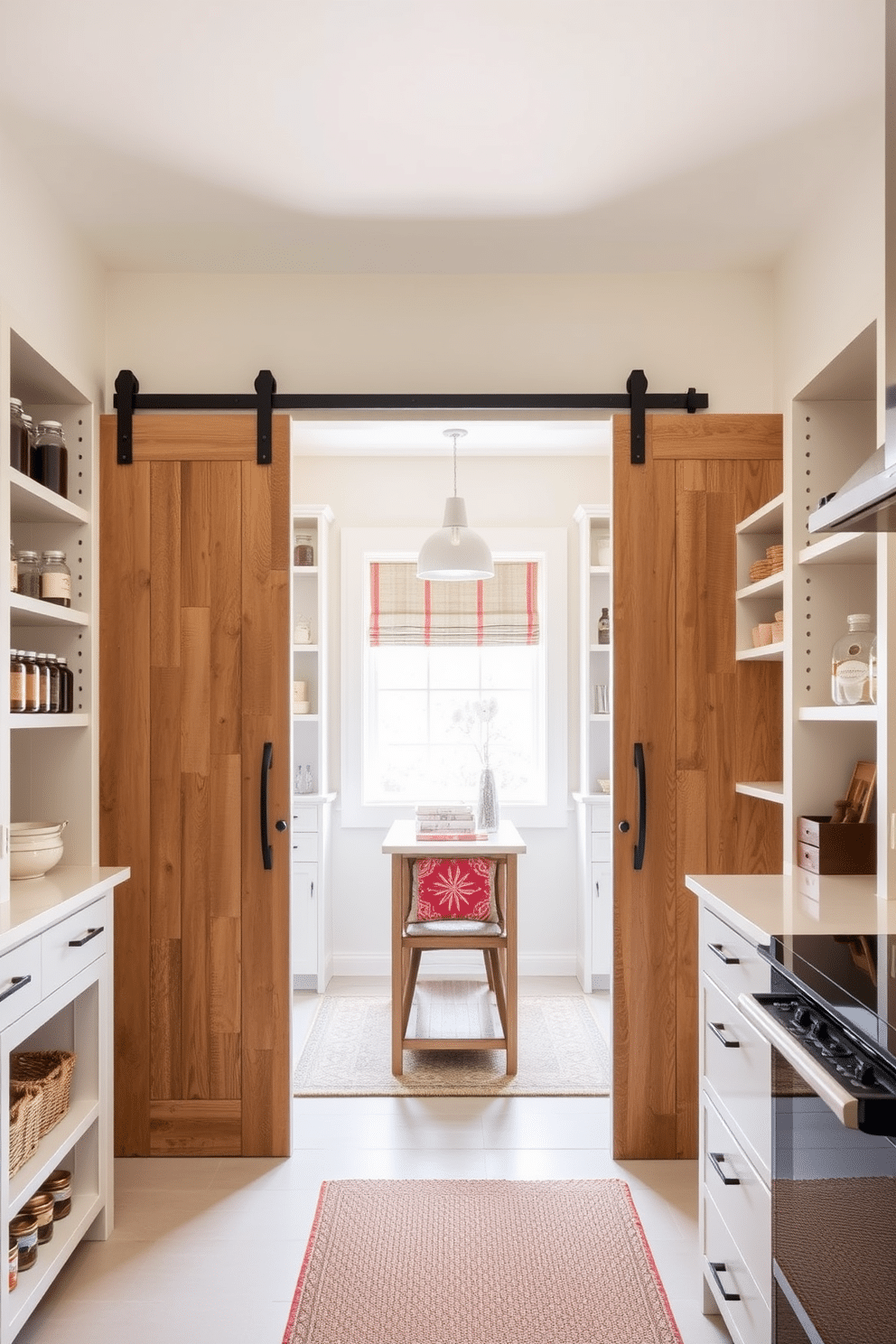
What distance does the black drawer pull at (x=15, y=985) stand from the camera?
6.12 feet

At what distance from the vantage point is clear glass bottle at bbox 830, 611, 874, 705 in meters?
2.24

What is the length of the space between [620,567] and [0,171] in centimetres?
193

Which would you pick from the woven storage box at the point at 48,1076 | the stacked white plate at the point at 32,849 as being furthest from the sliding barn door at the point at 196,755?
the woven storage box at the point at 48,1076

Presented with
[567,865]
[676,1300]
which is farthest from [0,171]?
[567,865]

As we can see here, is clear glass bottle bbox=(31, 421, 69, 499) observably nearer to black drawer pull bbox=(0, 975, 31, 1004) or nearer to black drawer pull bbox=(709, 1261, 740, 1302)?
black drawer pull bbox=(0, 975, 31, 1004)

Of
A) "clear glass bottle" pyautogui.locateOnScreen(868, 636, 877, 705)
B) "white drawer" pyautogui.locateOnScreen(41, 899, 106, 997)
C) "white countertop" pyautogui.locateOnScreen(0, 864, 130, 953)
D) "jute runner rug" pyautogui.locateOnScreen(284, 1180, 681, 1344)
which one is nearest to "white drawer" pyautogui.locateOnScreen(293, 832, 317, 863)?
"white countertop" pyautogui.locateOnScreen(0, 864, 130, 953)

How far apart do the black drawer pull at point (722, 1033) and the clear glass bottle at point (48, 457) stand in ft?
6.94

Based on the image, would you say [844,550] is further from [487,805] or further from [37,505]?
[487,805]

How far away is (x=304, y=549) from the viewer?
4.84 meters

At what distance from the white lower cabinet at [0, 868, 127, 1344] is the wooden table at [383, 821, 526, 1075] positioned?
1284mm

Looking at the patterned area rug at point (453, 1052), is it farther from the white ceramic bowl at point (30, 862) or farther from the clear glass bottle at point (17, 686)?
the clear glass bottle at point (17, 686)

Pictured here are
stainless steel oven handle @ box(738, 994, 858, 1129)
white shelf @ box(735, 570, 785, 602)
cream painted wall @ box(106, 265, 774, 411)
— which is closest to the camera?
stainless steel oven handle @ box(738, 994, 858, 1129)

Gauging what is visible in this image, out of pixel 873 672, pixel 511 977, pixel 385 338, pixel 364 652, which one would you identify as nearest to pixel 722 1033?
pixel 873 672

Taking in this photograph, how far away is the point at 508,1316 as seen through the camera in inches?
85.2
